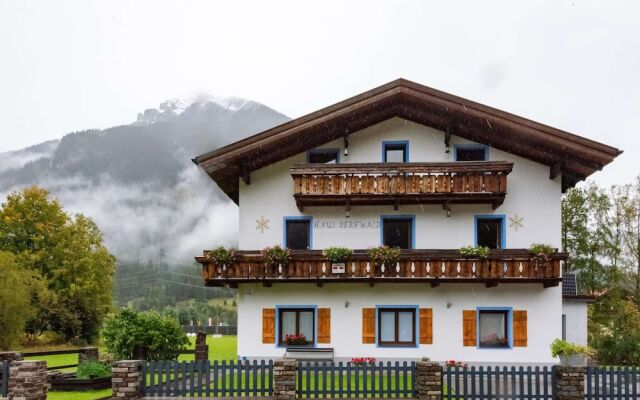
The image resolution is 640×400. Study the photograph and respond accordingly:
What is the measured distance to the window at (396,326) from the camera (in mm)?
23719

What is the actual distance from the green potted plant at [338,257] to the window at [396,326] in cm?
228

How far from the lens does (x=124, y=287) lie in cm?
18212

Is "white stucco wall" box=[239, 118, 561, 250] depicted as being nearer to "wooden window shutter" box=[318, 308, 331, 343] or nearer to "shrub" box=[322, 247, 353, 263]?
"shrub" box=[322, 247, 353, 263]

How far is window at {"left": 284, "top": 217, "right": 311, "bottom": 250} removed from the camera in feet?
80.9

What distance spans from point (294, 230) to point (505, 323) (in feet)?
25.4

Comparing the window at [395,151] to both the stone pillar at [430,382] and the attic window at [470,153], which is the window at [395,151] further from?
the stone pillar at [430,382]

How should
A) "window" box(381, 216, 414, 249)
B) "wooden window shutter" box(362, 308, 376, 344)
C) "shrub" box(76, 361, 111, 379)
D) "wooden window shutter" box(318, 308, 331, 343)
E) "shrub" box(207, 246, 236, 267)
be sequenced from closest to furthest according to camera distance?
"shrub" box(76, 361, 111, 379)
"shrub" box(207, 246, 236, 267)
"wooden window shutter" box(362, 308, 376, 344)
"wooden window shutter" box(318, 308, 331, 343)
"window" box(381, 216, 414, 249)

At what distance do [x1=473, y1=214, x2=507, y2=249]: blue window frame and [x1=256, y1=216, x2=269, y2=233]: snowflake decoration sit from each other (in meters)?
7.10

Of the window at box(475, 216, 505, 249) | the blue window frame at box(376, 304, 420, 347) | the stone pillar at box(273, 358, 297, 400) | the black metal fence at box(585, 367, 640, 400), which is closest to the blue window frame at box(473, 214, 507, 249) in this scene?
the window at box(475, 216, 505, 249)

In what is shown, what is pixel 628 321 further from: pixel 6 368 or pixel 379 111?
pixel 6 368

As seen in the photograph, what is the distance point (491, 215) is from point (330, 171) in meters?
5.69

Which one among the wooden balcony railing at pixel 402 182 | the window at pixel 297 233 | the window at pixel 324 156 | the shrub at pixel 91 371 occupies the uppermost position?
the window at pixel 324 156

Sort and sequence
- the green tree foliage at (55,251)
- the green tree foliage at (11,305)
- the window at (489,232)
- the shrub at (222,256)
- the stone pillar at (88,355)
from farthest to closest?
the green tree foliage at (55,251) < the green tree foliage at (11,305) < the window at (489,232) < the shrub at (222,256) < the stone pillar at (88,355)

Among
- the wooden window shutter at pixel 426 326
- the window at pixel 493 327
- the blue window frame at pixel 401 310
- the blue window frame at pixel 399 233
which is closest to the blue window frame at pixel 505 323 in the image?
the window at pixel 493 327
